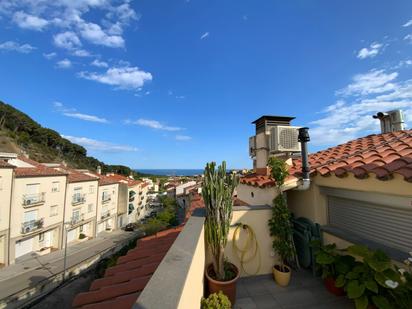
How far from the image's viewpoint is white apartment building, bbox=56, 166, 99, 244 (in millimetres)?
29391

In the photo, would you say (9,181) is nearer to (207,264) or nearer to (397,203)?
(207,264)

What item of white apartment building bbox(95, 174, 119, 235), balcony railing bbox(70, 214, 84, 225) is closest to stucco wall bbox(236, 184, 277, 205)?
balcony railing bbox(70, 214, 84, 225)

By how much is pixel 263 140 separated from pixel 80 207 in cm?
3279

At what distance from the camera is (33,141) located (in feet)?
220

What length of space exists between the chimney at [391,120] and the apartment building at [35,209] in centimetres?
2867

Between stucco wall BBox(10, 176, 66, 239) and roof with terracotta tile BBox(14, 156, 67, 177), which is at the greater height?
roof with terracotta tile BBox(14, 156, 67, 177)

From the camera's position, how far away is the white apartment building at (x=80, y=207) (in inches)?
1157

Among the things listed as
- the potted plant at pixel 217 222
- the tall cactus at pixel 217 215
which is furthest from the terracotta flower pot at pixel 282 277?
the tall cactus at pixel 217 215

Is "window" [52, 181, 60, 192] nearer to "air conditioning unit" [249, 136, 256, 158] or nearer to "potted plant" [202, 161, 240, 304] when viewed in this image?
"air conditioning unit" [249, 136, 256, 158]

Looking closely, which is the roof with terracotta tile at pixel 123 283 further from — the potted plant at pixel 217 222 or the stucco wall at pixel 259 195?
the stucco wall at pixel 259 195

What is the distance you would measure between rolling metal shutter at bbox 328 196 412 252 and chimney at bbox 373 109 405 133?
178 inches

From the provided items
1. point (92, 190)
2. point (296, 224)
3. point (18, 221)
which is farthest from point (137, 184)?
point (296, 224)

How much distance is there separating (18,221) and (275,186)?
27.9 meters

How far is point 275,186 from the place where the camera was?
5344mm
